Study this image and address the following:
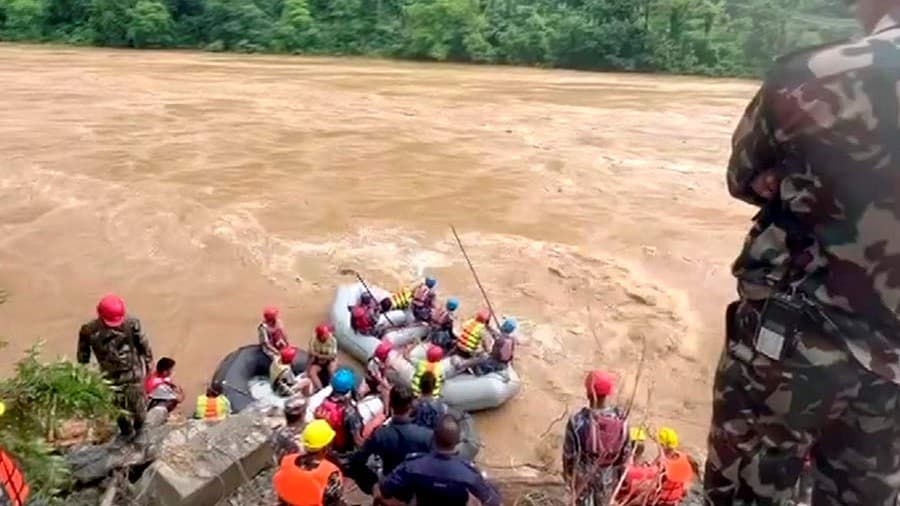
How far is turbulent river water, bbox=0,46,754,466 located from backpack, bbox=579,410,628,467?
3.13m

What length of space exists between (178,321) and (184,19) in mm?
33157

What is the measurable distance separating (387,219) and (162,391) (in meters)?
6.95

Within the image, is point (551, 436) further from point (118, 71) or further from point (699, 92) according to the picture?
point (118, 71)

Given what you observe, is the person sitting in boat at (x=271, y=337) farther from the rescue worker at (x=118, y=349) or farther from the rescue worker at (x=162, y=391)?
the rescue worker at (x=118, y=349)

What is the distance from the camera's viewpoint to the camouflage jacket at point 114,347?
5.74m

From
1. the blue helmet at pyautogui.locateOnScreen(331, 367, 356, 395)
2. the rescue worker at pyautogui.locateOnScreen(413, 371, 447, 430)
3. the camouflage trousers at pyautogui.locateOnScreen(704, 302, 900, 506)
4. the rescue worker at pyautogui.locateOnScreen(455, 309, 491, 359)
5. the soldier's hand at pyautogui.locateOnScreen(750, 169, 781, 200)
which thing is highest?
the soldier's hand at pyautogui.locateOnScreen(750, 169, 781, 200)

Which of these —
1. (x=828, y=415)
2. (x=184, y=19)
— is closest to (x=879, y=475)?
(x=828, y=415)

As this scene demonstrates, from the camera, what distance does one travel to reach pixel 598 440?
4.18m

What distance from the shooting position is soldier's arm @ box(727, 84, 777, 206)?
6.33 feet

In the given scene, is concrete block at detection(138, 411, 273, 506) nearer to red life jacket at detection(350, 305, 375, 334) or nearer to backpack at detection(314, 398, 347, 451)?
backpack at detection(314, 398, 347, 451)

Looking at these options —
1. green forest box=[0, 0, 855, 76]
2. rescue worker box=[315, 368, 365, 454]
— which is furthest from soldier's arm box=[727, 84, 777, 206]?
green forest box=[0, 0, 855, 76]

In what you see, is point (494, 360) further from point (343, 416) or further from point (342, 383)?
point (343, 416)

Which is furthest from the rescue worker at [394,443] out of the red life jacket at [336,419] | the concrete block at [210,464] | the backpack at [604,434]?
the red life jacket at [336,419]

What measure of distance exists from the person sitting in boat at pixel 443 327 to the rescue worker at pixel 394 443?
387 centimetres
